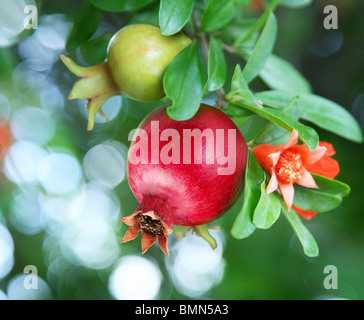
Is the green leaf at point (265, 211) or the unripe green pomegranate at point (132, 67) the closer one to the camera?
the green leaf at point (265, 211)

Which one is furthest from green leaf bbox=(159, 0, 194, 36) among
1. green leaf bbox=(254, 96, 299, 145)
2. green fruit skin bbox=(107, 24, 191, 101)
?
green leaf bbox=(254, 96, 299, 145)

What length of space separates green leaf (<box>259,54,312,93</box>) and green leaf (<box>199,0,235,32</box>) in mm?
420

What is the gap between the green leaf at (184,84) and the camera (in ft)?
2.67

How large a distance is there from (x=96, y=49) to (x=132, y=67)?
36 cm

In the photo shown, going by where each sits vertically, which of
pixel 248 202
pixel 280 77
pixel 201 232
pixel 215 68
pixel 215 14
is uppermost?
pixel 215 14

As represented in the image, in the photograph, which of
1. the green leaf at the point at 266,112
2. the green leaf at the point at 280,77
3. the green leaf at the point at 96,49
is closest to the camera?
the green leaf at the point at 266,112

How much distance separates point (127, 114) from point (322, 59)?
1214mm

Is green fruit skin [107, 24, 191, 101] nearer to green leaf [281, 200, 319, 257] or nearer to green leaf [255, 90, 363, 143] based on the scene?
green leaf [255, 90, 363, 143]

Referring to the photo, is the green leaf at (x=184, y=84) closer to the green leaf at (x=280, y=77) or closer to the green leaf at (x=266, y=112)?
the green leaf at (x=266, y=112)

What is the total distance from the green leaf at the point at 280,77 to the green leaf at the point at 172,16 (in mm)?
590

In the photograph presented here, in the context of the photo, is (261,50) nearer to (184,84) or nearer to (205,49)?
(205,49)

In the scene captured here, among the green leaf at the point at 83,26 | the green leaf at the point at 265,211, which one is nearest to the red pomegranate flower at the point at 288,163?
the green leaf at the point at 265,211

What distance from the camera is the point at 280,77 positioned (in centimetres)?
141

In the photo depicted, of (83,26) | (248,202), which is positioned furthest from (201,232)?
(83,26)
